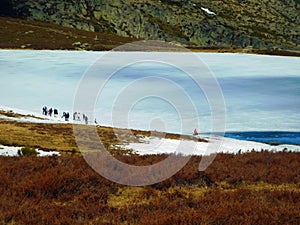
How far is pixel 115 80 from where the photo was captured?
58.3 meters

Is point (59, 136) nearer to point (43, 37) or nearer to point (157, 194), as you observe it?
point (157, 194)

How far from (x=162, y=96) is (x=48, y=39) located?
359ft

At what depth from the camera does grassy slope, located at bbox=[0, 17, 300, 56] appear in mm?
129375

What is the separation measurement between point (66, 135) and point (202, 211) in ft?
77.9

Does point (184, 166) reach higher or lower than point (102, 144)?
higher

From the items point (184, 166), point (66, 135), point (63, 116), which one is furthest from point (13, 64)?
point (184, 166)

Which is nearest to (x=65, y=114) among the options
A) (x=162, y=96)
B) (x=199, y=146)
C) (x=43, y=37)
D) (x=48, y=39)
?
(x=162, y=96)

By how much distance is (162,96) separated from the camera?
153 feet

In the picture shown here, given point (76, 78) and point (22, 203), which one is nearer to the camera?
point (22, 203)

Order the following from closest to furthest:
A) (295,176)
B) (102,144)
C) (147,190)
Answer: (147,190), (295,176), (102,144)

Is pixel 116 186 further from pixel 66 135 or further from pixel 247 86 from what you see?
pixel 247 86

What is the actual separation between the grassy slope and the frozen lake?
5833cm

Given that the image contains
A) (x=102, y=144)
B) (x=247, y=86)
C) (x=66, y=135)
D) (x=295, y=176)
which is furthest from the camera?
(x=247, y=86)

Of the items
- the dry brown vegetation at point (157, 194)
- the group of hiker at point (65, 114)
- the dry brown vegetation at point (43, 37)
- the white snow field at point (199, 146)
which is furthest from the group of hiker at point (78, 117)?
the dry brown vegetation at point (43, 37)
